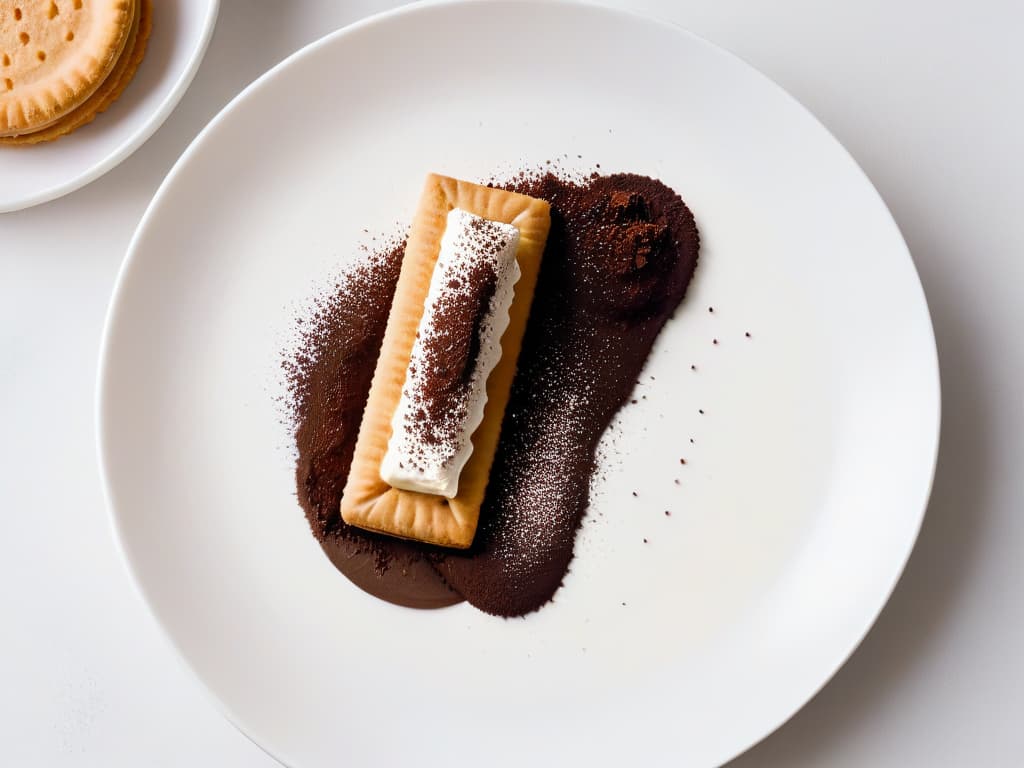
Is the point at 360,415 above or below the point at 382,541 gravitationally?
above

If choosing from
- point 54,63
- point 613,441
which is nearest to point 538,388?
point 613,441

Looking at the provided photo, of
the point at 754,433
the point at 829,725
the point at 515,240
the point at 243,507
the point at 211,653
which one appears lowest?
the point at 211,653

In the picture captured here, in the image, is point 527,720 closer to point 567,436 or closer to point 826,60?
point 567,436

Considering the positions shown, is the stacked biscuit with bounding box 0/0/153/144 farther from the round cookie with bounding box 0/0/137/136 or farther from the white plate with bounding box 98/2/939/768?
the white plate with bounding box 98/2/939/768

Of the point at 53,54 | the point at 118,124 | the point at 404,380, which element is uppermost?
the point at 53,54

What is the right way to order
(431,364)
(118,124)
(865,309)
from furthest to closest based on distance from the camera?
(118,124)
(865,309)
(431,364)

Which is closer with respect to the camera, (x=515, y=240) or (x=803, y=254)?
(x=515, y=240)

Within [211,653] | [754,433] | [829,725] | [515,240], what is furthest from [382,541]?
[829,725]

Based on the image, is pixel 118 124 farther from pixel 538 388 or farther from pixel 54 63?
pixel 538 388
